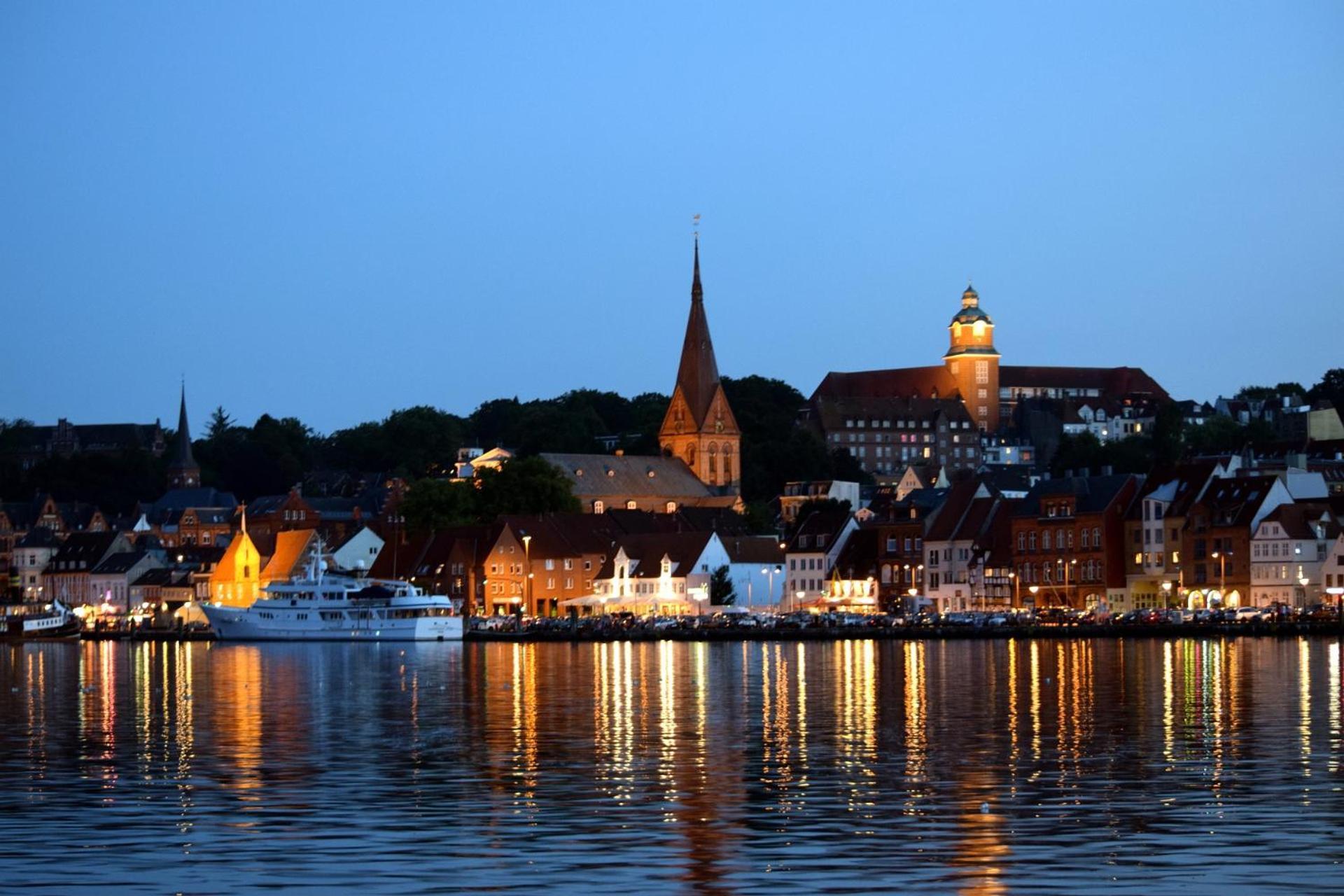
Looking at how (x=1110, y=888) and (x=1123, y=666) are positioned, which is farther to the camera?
(x=1123, y=666)

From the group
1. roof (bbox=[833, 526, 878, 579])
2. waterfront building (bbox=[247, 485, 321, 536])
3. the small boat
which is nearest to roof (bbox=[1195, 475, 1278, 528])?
roof (bbox=[833, 526, 878, 579])

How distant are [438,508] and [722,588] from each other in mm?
22611

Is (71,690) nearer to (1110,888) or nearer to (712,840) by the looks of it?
(712,840)

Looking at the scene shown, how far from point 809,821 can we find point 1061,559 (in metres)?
85.8

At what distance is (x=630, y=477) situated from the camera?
595 ft

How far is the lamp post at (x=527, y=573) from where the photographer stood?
12750cm

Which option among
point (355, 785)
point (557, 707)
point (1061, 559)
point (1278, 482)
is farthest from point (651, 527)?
point (355, 785)

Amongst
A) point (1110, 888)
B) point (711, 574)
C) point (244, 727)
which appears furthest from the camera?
point (711, 574)

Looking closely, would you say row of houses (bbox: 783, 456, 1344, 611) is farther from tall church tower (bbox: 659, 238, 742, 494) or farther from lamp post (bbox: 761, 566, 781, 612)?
tall church tower (bbox: 659, 238, 742, 494)

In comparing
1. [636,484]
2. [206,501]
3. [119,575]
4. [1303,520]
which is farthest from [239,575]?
[1303,520]

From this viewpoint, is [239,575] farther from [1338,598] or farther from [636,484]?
[1338,598]

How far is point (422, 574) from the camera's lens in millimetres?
127938

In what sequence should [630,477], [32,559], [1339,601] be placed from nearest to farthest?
[1339,601] < [630,477] < [32,559]

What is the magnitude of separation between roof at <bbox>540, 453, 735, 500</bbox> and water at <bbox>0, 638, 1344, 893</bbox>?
113 m
